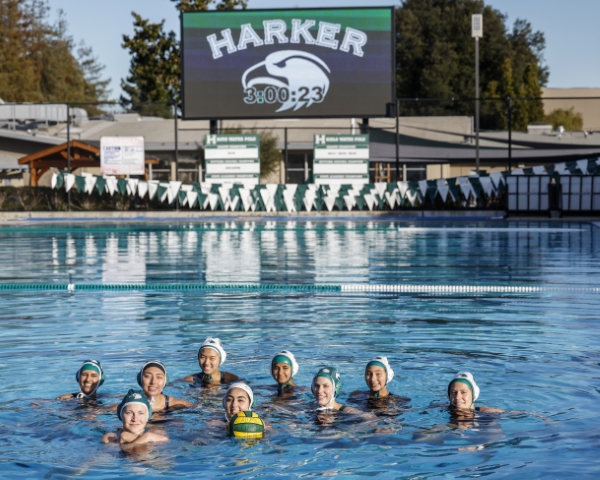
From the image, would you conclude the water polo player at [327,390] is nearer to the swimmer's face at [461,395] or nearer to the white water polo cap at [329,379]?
the white water polo cap at [329,379]

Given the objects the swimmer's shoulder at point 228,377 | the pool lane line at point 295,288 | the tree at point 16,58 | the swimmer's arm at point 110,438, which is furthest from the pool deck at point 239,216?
the tree at point 16,58

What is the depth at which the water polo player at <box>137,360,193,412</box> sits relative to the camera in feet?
24.3

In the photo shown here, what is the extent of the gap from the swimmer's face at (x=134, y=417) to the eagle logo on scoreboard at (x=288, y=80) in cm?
2685

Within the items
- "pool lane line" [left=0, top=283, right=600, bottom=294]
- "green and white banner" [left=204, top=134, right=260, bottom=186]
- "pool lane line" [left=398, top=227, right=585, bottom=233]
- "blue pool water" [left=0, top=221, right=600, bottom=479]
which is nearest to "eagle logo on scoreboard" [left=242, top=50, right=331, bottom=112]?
"green and white banner" [left=204, top=134, right=260, bottom=186]

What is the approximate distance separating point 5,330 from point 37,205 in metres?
23.6

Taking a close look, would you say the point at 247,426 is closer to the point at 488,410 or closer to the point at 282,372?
the point at 282,372

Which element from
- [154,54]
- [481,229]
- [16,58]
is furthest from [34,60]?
[481,229]

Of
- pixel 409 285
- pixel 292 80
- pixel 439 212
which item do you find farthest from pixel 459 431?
pixel 292 80

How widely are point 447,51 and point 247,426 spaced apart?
227ft

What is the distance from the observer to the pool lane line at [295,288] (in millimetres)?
13539

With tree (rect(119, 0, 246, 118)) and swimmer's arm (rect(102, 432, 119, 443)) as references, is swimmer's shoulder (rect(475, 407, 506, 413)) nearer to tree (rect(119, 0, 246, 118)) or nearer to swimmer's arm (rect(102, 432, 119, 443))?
swimmer's arm (rect(102, 432, 119, 443))

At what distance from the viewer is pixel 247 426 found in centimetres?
664

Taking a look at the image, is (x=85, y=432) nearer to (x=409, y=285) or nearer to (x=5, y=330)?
(x=5, y=330)

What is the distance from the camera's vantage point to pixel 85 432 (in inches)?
280
